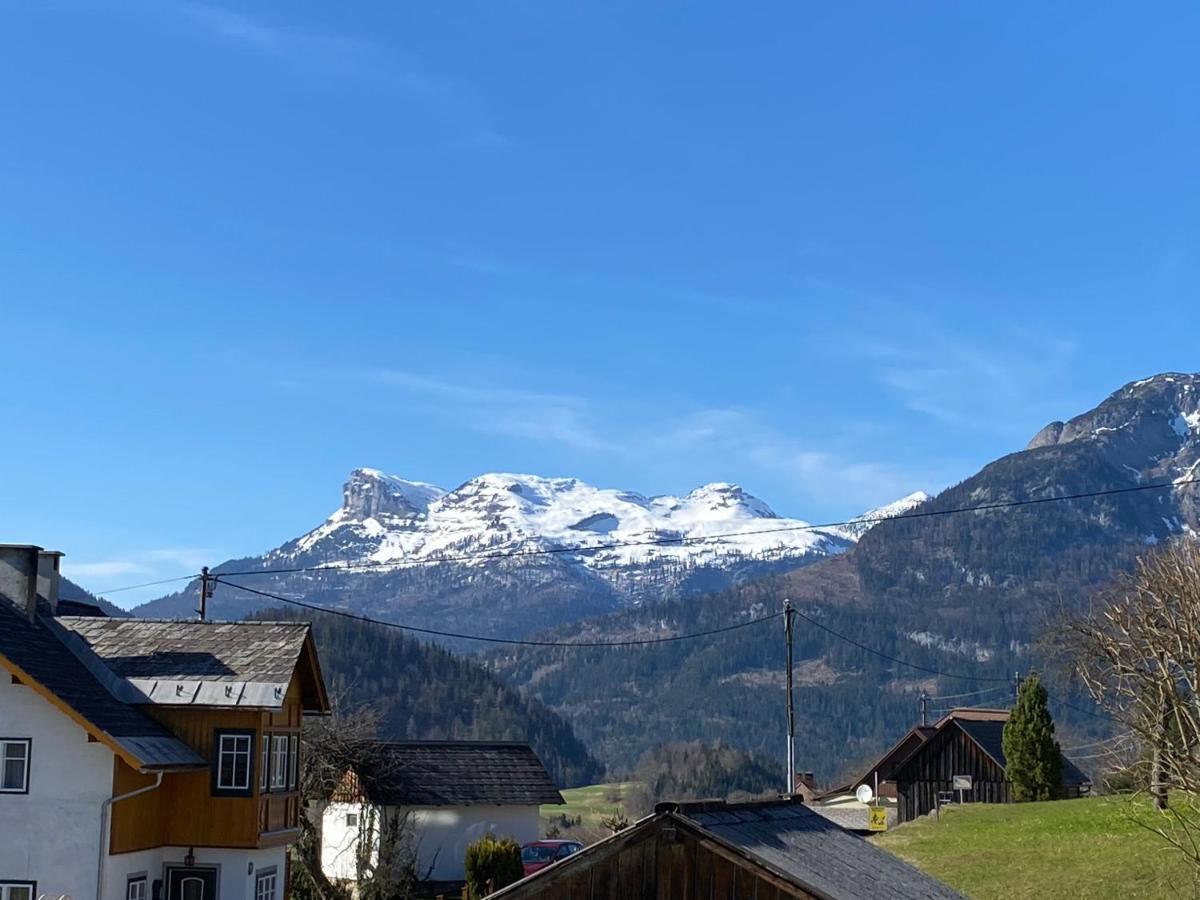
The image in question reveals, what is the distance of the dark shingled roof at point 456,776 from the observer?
194ft

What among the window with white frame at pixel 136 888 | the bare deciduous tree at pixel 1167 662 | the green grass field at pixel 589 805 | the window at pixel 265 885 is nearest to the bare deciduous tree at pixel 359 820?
the window at pixel 265 885

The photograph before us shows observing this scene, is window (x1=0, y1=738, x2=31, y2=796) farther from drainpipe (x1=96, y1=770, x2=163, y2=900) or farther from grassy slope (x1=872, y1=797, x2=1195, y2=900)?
grassy slope (x1=872, y1=797, x2=1195, y2=900)

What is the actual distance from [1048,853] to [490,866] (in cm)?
1763

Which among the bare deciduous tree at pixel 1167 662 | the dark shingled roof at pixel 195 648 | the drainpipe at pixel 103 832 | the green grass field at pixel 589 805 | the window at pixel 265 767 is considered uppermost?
the dark shingled roof at pixel 195 648

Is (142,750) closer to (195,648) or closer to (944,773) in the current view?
(195,648)

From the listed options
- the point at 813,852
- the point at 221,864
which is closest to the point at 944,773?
the point at 221,864

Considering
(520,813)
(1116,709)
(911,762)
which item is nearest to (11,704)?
(1116,709)

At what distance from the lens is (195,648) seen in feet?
134

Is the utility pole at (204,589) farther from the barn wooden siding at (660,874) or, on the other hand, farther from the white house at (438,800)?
the barn wooden siding at (660,874)

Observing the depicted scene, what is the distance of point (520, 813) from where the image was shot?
63219 millimetres

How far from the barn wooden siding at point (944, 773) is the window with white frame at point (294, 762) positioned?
4995cm

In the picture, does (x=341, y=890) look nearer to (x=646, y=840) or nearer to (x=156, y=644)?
(x=156, y=644)

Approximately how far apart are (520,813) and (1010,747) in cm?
2134

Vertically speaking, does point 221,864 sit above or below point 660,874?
below
